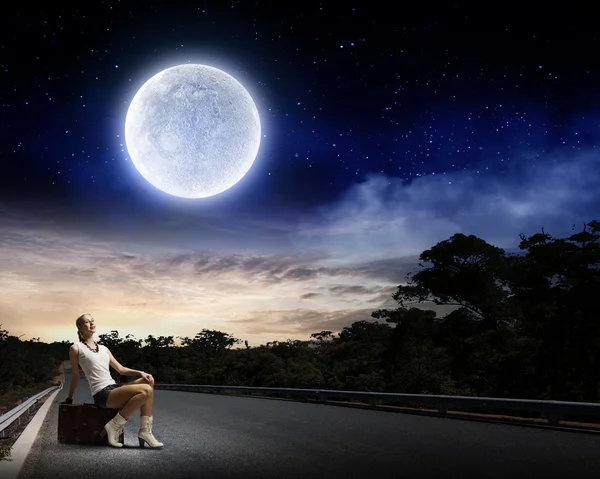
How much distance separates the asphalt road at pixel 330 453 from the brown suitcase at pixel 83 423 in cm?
12

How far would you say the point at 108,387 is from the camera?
28.1ft

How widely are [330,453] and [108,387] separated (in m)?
3.16

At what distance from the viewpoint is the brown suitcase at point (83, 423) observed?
8.66 metres

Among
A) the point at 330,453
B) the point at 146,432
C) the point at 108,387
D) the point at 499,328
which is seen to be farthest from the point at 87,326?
the point at 499,328

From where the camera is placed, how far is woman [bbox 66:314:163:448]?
329 inches

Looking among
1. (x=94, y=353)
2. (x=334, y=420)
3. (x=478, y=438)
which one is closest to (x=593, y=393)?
(x=334, y=420)

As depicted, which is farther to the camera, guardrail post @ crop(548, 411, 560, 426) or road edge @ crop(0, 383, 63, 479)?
guardrail post @ crop(548, 411, 560, 426)

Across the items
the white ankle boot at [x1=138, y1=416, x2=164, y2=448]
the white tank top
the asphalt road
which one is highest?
the white tank top

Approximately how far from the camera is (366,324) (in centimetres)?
5388

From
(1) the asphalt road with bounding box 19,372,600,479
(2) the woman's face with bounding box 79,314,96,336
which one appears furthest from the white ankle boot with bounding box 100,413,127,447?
(2) the woman's face with bounding box 79,314,96,336

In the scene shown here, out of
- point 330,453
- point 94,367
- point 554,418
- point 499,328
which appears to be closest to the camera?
point 94,367

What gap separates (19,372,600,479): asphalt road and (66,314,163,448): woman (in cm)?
31

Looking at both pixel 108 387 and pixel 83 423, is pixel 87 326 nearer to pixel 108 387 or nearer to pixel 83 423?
pixel 108 387

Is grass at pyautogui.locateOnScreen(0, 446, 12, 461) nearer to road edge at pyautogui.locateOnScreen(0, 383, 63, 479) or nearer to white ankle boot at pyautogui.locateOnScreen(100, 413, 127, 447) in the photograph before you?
road edge at pyautogui.locateOnScreen(0, 383, 63, 479)
